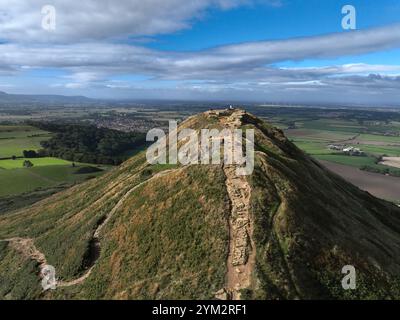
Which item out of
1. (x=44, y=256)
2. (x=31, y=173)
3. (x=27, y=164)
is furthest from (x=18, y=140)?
(x=44, y=256)

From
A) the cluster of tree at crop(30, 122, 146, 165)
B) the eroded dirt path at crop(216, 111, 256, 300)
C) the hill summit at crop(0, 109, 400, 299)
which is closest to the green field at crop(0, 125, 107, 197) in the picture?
the cluster of tree at crop(30, 122, 146, 165)

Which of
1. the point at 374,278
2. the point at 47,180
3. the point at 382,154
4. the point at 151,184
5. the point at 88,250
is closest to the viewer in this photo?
the point at 374,278

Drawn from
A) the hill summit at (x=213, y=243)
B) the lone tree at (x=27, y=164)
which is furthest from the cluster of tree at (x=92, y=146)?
the hill summit at (x=213, y=243)

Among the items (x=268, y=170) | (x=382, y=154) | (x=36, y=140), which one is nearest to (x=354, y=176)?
(x=382, y=154)

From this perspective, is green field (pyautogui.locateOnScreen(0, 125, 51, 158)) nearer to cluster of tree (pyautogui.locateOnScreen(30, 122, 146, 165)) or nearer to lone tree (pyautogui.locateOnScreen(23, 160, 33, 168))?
cluster of tree (pyautogui.locateOnScreen(30, 122, 146, 165))

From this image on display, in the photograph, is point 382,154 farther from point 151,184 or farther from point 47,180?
point 151,184

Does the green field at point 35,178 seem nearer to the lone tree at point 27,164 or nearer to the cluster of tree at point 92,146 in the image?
the lone tree at point 27,164
